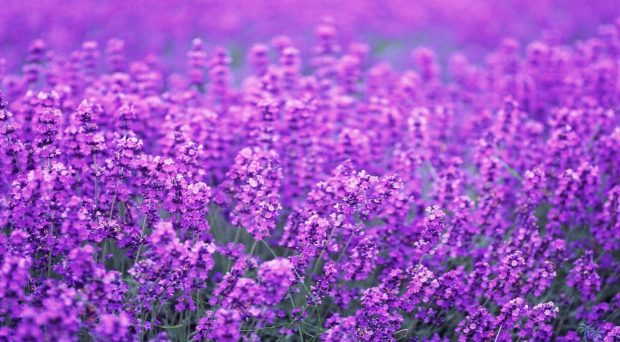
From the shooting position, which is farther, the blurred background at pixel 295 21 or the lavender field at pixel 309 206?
the blurred background at pixel 295 21

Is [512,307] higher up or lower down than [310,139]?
lower down

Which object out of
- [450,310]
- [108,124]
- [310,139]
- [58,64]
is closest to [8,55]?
[58,64]

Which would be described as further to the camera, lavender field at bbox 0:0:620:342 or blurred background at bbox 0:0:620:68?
blurred background at bbox 0:0:620:68

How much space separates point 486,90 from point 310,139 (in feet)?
11.7

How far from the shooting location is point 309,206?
3723 millimetres

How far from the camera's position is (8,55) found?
8133 millimetres

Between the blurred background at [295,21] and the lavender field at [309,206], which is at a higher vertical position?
the blurred background at [295,21]

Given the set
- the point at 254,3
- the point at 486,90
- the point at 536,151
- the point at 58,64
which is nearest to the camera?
the point at 536,151

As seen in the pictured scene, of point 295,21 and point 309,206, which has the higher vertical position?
point 295,21

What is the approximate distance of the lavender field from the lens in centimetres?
302

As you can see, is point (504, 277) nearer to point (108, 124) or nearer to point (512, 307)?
point (512, 307)

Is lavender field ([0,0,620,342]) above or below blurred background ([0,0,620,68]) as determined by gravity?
below

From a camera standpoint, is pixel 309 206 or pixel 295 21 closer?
pixel 309 206

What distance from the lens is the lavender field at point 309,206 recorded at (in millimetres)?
3023
